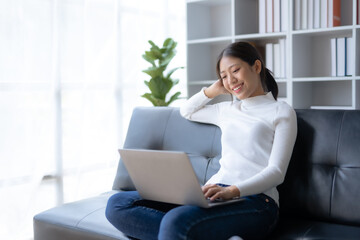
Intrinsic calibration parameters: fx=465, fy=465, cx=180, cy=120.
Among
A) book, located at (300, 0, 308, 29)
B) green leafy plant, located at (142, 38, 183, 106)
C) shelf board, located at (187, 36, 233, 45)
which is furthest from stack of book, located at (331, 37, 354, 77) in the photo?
green leafy plant, located at (142, 38, 183, 106)

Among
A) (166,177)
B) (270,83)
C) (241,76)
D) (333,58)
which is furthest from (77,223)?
(333,58)

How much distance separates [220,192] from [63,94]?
1828 millimetres

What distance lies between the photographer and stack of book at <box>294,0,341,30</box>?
3.24 m

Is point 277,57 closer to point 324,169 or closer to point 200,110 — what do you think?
point 200,110

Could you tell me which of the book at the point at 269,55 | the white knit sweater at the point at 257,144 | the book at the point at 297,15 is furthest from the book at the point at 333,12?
the white knit sweater at the point at 257,144

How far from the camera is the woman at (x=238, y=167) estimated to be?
1.57 meters

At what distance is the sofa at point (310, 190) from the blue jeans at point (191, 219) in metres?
0.08

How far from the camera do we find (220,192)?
1660 mm

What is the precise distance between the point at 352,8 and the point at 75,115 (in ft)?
6.94

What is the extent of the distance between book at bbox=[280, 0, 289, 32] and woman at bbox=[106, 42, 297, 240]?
57.6 inches

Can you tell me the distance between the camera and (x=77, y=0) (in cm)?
321

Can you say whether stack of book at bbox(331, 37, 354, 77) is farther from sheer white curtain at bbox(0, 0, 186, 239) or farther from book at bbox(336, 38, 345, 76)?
sheer white curtain at bbox(0, 0, 186, 239)

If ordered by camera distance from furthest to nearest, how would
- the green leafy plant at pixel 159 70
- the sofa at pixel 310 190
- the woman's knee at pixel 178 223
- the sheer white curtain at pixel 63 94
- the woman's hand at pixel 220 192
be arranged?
the green leafy plant at pixel 159 70 → the sheer white curtain at pixel 63 94 → the sofa at pixel 310 190 → the woman's hand at pixel 220 192 → the woman's knee at pixel 178 223

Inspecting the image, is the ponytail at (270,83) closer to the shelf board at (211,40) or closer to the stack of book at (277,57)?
the stack of book at (277,57)
